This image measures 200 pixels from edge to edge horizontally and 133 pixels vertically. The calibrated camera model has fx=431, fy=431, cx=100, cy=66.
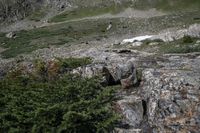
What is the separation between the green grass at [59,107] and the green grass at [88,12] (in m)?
117

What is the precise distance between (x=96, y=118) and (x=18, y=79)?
23.0 feet

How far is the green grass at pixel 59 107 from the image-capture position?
750 inches

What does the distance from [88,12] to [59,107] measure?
126 m

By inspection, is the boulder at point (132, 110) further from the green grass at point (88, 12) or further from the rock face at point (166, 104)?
the green grass at point (88, 12)

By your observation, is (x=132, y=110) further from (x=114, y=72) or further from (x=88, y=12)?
(x=88, y=12)

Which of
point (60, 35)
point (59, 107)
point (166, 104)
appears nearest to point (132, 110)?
point (166, 104)

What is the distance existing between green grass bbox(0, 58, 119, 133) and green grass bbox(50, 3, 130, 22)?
117m

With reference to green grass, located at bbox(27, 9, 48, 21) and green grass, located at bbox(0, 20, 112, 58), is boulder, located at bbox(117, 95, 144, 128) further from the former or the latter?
green grass, located at bbox(27, 9, 48, 21)

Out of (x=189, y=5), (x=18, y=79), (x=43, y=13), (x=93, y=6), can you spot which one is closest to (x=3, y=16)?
(x=43, y=13)

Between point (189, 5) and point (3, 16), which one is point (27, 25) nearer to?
point (3, 16)

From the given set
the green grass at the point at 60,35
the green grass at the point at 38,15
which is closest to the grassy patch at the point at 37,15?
the green grass at the point at 38,15

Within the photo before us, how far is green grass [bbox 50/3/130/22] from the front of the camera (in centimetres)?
14025

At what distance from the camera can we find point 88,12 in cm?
14350

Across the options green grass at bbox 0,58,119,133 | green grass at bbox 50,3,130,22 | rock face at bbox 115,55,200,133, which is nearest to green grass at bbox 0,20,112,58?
green grass at bbox 50,3,130,22
